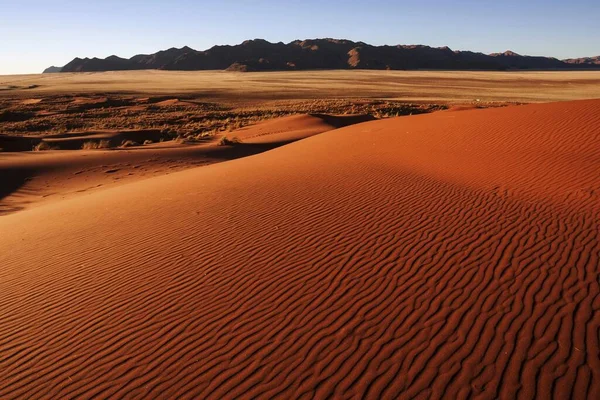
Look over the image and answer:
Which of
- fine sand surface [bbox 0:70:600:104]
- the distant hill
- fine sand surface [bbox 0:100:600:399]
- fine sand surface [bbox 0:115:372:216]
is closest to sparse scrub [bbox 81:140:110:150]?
fine sand surface [bbox 0:115:372:216]

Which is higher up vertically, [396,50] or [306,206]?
[396,50]

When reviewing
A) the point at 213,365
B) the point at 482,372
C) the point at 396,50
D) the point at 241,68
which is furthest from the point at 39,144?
the point at 396,50

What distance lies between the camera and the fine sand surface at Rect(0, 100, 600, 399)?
14.1ft

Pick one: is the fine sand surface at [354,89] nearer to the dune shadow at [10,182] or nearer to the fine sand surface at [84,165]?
the fine sand surface at [84,165]

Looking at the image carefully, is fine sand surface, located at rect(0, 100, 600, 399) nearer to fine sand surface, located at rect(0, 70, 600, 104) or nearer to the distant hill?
fine sand surface, located at rect(0, 70, 600, 104)

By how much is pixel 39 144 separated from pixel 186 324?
80.0ft

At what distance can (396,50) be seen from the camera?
631ft

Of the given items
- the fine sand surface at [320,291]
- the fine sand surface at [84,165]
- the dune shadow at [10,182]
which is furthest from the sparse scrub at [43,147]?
the fine sand surface at [320,291]

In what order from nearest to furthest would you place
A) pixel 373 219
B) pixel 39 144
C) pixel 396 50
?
1. pixel 373 219
2. pixel 39 144
3. pixel 396 50

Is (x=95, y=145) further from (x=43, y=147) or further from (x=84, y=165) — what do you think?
(x=84, y=165)

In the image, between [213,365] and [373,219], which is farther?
[373,219]

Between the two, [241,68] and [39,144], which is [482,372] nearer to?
[39,144]

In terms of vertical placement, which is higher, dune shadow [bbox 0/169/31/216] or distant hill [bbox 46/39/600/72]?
distant hill [bbox 46/39/600/72]

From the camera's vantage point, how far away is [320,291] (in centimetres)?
566
